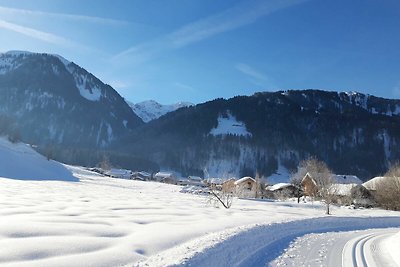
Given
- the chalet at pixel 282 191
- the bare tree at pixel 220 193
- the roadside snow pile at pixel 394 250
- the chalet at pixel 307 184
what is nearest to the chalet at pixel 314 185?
the chalet at pixel 307 184

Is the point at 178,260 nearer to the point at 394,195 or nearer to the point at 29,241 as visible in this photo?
the point at 29,241

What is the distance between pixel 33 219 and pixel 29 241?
14.7 ft

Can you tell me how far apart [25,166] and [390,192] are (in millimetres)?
70937

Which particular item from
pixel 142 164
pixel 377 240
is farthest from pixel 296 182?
pixel 142 164

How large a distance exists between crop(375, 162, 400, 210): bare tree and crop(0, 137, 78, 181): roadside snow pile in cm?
5822

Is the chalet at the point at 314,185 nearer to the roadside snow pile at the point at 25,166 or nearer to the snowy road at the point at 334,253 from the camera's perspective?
the roadside snow pile at the point at 25,166

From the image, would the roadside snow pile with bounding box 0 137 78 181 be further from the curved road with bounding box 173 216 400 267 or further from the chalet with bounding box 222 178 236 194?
the curved road with bounding box 173 216 400 267

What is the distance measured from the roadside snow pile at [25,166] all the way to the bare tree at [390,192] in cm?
5822

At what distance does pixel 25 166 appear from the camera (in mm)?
85750

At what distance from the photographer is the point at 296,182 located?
3435 inches

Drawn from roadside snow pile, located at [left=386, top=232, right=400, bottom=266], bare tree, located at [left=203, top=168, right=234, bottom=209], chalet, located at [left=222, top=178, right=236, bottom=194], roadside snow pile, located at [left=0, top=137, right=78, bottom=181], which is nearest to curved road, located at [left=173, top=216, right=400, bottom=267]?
roadside snow pile, located at [left=386, top=232, right=400, bottom=266]

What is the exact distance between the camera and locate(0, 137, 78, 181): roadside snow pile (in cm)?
8006

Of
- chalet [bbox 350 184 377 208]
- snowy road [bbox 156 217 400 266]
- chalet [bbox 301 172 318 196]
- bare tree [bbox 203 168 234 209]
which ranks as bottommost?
snowy road [bbox 156 217 400 266]

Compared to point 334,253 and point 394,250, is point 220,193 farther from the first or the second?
point 394,250
